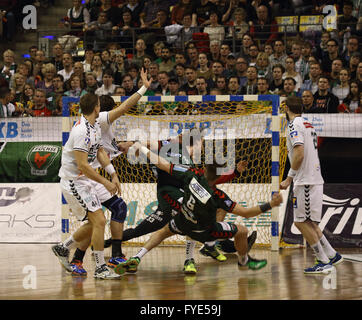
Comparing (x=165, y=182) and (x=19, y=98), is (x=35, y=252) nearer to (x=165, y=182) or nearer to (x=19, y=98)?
(x=165, y=182)

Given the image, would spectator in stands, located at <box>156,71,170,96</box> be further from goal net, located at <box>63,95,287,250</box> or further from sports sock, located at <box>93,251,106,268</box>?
sports sock, located at <box>93,251,106,268</box>

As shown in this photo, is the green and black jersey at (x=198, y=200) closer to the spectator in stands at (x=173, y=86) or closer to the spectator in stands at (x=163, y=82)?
the spectator in stands at (x=173, y=86)

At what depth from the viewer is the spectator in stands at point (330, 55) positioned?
45.1 feet

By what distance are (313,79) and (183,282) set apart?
6965 millimetres

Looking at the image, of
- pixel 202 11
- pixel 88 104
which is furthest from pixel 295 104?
pixel 202 11

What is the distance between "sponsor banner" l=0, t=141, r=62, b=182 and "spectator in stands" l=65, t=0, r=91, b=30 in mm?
6136

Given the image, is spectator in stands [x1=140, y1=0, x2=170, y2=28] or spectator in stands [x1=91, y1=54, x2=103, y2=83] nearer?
spectator in stands [x1=91, y1=54, x2=103, y2=83]

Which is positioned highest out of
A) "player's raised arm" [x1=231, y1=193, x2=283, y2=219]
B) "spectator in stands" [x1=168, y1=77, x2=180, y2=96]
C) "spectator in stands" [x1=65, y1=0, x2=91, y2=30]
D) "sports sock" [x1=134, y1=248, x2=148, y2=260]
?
"spectator in stands" [x1=65, y1=0, x2=91, y2=30]

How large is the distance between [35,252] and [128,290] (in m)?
3.92

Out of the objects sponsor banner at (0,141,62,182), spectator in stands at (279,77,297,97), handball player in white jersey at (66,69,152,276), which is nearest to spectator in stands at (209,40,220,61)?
spectator in stands at (279,77,297,97)

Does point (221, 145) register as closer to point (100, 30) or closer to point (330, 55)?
point (330, 55)

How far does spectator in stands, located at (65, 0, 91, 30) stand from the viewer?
17594 mm

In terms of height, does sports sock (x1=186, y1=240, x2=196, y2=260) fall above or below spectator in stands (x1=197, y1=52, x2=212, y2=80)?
below

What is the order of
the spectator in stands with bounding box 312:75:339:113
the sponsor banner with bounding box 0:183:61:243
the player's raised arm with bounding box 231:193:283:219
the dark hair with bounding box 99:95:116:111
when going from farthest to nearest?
the spectator in stands with bounding box 312:75:339:113, the sponsor banner with bounding box 0:183:61:243, the dark hair with bounding box 99:95:116:111, the player's raised arm with bounding box 231:193:283:219
